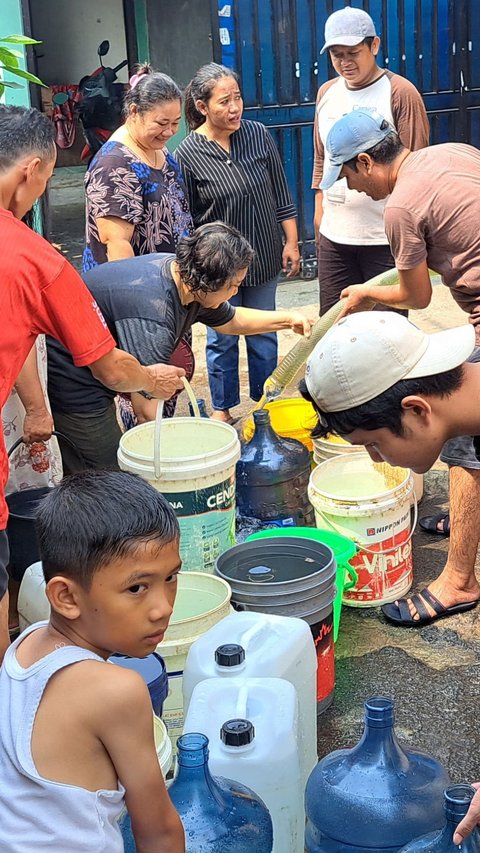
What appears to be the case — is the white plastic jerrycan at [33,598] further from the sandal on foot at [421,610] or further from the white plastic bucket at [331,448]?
the white plastic bucket at [331,448]

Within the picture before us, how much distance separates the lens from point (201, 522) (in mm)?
3613

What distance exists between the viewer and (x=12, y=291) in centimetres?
272

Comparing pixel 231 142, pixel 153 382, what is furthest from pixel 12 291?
pixel 231 142

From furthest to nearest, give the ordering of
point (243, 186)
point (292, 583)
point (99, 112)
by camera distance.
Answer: point (99, 112) → point (243, 186) → point (292, 583)

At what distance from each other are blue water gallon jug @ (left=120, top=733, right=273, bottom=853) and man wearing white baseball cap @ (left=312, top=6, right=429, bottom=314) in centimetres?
366

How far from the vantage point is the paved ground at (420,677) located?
3268 millimetres

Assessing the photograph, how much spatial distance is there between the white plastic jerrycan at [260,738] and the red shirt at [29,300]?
733 millimetres

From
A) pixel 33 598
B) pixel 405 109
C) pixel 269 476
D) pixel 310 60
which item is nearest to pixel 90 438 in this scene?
pixel 269 476

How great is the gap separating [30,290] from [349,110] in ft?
10.3

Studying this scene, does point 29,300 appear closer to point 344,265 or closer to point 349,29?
point 344,265

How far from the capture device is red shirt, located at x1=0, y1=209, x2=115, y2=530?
2.72m

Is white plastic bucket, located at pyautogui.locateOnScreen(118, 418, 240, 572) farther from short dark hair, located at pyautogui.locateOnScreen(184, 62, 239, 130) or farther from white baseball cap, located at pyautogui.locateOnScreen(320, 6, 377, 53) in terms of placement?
white baseball cap, located at pyautogui.locateOnScreen(320, 6, 377, 53)

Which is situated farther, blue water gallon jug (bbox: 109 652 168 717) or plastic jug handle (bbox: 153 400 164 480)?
plastic jug handle (bbox: 153 400 164 480)

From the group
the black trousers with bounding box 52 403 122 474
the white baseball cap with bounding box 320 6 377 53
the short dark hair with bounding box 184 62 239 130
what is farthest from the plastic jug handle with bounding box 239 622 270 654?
the white baseball cap with bounding box 320 6 377 53
